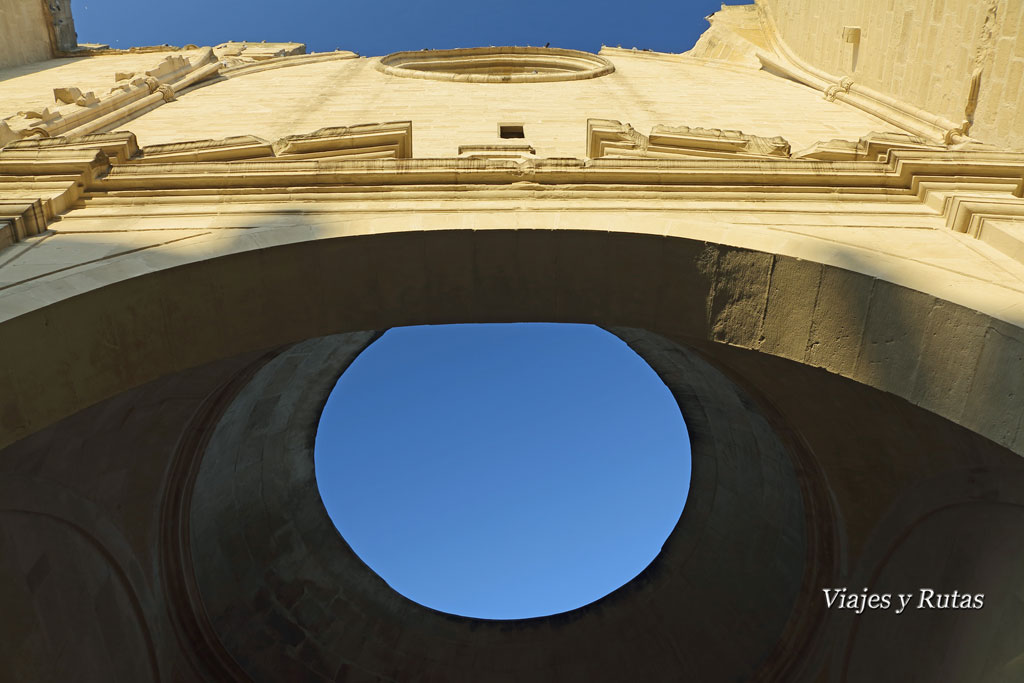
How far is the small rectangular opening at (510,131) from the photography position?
10.4 m

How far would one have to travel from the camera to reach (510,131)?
10.5 metres

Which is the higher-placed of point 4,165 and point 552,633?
point 4,165

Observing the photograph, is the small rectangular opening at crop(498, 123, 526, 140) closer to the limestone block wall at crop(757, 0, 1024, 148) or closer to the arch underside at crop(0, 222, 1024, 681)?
the arch underside at crop(0, 222, 1024, 681)

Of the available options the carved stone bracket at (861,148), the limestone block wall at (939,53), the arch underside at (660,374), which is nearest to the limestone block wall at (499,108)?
the limestone block wall at (939,53)

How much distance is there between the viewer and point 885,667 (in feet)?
32.7

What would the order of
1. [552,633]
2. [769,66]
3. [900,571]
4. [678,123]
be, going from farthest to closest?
[769,66], [552,633], [678,123], [900,571]

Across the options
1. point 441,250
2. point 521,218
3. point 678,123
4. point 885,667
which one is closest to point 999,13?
point 678,123

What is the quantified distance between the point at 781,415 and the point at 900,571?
256 cm

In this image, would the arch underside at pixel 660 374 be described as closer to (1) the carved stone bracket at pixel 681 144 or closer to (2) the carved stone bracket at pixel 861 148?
(1) the carved stone bracket at pixel 681 144

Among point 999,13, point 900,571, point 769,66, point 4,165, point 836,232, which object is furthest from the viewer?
point 769,66

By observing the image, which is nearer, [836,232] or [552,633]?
[836,232]

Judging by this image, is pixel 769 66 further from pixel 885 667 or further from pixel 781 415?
pixel 885 667

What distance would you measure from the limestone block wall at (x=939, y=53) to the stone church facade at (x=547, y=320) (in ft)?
0.20

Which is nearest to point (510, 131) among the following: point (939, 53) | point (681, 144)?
point (681, 144)
